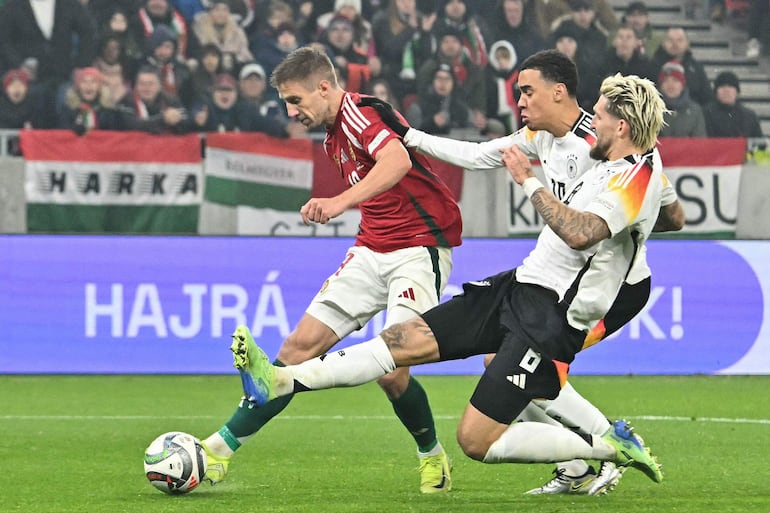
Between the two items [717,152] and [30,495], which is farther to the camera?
[717,152]

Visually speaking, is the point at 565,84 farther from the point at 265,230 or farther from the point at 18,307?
the point at 265,230

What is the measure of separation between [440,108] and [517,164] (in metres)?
8.63

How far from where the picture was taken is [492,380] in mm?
5160

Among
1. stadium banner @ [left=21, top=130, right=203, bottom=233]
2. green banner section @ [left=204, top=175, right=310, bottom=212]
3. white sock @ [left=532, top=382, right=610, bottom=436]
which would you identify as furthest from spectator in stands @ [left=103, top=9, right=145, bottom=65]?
white sock @ [left=532, top=382, right=610, bottom=436]

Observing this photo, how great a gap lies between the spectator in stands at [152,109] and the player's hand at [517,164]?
8.61 meters

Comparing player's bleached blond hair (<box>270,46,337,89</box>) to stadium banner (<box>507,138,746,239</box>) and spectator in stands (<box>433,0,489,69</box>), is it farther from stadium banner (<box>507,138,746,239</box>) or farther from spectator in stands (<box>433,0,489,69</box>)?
spectator in stands (<box>433,0,489,69</box>)

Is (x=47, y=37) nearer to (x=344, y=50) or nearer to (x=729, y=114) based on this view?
(x=344, y=50)

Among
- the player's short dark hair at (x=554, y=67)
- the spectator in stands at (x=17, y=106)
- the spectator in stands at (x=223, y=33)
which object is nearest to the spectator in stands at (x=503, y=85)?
the spectator in stands at (x=223, y=33)

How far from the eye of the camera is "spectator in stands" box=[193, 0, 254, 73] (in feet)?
45.6

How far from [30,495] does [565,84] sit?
2769 mm

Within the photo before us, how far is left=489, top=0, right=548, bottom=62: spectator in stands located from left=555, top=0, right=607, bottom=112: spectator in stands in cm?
25

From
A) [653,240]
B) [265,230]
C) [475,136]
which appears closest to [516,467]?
[653,240]

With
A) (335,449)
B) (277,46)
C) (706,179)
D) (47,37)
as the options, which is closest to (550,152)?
(335,449)

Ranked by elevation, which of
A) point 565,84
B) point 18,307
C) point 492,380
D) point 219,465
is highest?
point 565,84
